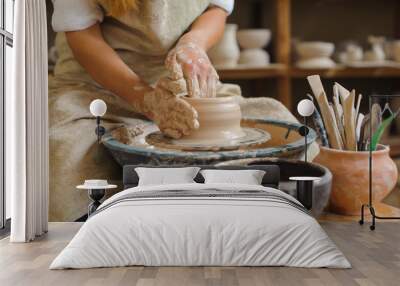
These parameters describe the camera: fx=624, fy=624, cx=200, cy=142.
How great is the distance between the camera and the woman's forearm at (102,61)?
171 inches

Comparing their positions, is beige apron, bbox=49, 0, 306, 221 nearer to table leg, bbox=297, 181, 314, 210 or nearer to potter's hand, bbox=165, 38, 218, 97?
potter's hand, bbox=165, 38, 218, 97

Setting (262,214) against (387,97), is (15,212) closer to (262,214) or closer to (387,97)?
(262,214)

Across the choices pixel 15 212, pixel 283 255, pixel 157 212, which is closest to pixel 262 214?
pixel 283 255

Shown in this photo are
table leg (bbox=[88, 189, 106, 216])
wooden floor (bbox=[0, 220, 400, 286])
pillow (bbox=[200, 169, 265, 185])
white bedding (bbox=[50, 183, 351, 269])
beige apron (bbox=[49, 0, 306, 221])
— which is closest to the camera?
wooden floor (bbox=[0, 220, 400, 286])

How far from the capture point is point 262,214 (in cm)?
316

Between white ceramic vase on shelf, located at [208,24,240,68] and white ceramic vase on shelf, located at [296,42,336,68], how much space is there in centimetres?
45

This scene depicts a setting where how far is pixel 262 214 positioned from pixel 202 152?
121 cm

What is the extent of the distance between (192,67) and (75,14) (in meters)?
0.89

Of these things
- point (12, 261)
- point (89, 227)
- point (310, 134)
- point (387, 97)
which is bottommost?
point (12, 261)

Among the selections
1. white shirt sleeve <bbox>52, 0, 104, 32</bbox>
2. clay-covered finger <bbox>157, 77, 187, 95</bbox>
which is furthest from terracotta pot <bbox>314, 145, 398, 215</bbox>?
white shirt sleeve <bbox>52, 0, 104, 32</bbox>

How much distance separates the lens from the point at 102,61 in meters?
4.38

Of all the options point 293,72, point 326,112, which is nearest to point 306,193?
point 326,112

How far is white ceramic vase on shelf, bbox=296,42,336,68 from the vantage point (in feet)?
14.6

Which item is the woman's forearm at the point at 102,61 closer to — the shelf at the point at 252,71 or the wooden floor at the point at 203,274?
the shelf at the point at 252,71
